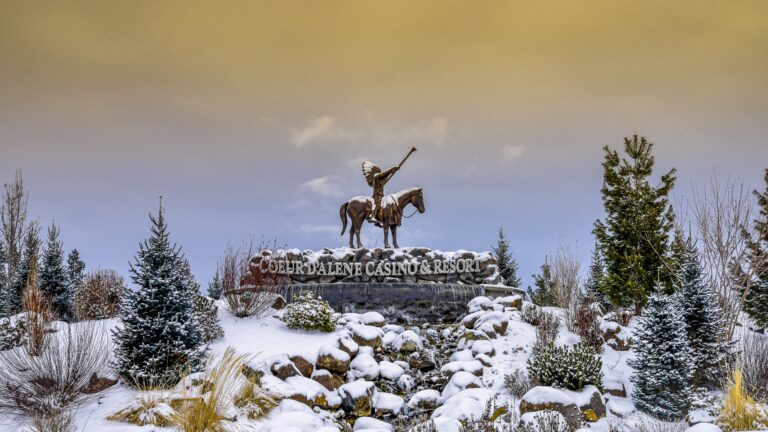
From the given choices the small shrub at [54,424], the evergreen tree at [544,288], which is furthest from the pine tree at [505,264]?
the small shrub at [54,424]

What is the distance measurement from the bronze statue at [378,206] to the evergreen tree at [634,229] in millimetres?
7258

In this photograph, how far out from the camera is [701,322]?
1223 cm

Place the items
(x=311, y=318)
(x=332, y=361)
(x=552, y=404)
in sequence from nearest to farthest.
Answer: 1. (x=552, y=404)
2. (x=332, y=361)
3. (x=311, y=318)

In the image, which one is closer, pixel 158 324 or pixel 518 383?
pixel 158 324

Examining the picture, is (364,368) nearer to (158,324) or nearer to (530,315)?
(158,324)

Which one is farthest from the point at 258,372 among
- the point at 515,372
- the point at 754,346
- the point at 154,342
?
the point at 754,346

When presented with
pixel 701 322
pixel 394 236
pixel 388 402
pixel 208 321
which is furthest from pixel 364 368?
pixel 394 236

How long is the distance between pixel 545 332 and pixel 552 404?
13.3 feet

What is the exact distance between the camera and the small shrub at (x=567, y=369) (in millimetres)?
10961

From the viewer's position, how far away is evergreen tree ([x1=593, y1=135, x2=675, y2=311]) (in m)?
19.9

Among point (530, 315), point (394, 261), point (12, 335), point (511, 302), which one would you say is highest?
point (394, 261)

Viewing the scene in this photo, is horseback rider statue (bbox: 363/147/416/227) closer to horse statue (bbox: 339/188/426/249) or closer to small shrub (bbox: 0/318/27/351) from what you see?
horse statue (bbox: 339/188/426/249)

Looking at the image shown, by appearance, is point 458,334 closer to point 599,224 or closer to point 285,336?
point 285,336

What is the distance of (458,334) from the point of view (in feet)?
49.2
